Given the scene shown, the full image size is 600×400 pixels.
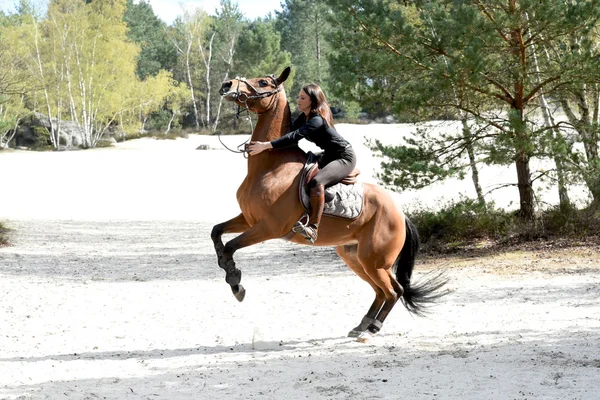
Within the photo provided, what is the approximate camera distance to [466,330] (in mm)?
7703

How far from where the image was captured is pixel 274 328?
26.8 feet

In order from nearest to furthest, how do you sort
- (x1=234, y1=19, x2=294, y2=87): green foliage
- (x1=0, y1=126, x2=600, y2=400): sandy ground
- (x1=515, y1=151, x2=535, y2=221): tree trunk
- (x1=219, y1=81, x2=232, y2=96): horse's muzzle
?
(x1=0, y1=126, x2=600, y2=400): sandy ground → (x1=219, y1=81, x2=232, y2=96): horse's muzzle → (x1=515, y1=151, x2=535, y2=221): tree trunk → (x1=234, y1=19, x2=294, y2=87): green foliage

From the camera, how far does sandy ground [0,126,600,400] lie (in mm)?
5770

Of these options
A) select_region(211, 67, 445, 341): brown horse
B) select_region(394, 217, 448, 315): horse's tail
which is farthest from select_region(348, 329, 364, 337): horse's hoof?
select_region(394, 217, 448, 315): horse's tail

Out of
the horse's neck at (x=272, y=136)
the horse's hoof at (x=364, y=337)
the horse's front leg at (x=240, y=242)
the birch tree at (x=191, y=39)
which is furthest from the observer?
the birch tree at (x=191, y=39)

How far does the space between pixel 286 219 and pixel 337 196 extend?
0.53m

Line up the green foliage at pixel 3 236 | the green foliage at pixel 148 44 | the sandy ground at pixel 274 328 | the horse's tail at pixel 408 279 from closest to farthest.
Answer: the sandy ground at pixel 274 328, the horse's tail at pixel 408 279, the green foliage at pixel 3 236, the green foliage at pixel 148 44

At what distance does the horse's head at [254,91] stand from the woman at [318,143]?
9.8 inches

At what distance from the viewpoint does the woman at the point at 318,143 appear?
22.4ft

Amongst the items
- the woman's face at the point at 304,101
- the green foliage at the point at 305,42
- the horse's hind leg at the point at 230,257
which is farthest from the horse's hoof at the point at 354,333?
the green foliage at the point at 305,42

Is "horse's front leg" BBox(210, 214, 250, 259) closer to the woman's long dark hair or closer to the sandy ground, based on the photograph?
the sandy ground

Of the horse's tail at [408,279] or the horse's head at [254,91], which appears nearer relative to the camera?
the horse's head at [254,91]

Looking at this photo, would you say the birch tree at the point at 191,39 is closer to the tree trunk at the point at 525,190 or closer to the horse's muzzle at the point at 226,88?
the tree trunk at the point at 525,190

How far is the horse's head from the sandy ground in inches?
81.3
